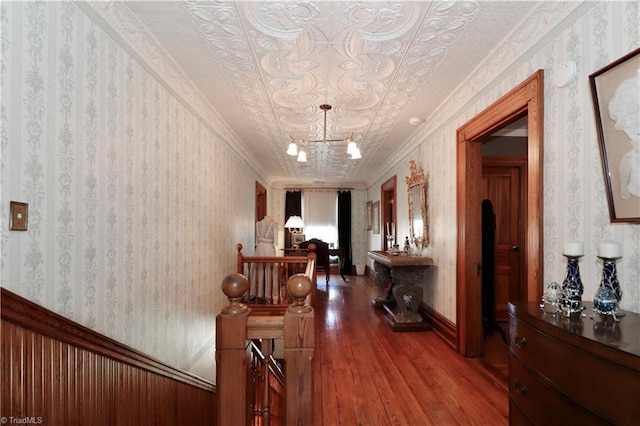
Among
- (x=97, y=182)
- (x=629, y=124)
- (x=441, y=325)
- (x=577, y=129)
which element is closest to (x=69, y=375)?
(x=97, y=182)

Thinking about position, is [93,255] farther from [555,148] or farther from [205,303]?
[555,148]

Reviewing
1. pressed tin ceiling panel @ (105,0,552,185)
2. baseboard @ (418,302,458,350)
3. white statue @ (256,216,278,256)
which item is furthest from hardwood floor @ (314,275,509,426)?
pressed tin ceiling panel @ (105,0,552,185)

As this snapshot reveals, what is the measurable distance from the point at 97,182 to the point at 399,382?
2.64m

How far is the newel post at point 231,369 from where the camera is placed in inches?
38.4

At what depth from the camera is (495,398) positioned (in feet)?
7.39

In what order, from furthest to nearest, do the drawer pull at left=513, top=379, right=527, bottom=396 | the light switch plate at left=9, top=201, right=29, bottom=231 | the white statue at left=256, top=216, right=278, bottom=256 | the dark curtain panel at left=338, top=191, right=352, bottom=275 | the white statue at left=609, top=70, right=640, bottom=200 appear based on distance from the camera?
the dark curtain panel at left=338, top=191, right=352, bottom=275 < the white statue at left=256, top=216, right=278, bottom=256 < the drawer pull at left=513, top=379, right=527, bottom=396 < the white statue at left=609, top=70, right=640, bottom=200 < the light switch plate at left=9, top=201, right=29, bottom=231

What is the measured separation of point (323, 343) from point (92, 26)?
10.9 feet

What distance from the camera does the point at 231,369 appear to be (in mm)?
982

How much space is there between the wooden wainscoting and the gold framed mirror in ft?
11.0

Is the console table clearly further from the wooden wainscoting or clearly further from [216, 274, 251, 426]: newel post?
[216, 274, 251, 426]: newel post

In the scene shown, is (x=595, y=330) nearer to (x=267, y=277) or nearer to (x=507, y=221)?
(x=507, y=221)

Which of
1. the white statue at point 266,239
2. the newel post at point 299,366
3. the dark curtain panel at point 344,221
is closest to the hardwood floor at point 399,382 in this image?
the newel post at point 299,366

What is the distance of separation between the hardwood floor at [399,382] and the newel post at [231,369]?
1303mm

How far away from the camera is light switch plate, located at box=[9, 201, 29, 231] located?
112cm
